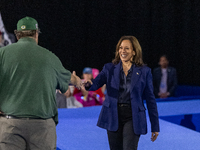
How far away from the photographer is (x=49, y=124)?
160cm

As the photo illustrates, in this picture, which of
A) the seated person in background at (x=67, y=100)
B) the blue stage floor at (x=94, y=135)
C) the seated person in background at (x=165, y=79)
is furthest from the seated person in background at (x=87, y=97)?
A: the seated person in background at (x=165, y=79)

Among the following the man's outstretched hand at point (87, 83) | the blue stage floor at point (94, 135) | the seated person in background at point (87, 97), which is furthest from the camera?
the seated person in background at point (87, 97)

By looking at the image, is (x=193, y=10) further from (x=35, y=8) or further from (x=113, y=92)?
(x=113, y=92)

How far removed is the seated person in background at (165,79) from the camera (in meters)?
5.75

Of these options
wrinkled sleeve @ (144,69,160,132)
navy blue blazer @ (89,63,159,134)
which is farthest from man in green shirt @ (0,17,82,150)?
wrinkled sleeve @ (144,69,160,132)

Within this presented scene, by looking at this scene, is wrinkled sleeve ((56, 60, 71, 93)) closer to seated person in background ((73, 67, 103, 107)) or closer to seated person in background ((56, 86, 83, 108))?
seated person in background ((56, 86, 83, 108))

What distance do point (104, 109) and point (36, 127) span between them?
0.62 meters

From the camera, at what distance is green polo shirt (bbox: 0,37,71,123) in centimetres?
152

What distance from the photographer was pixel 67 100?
14.4ft

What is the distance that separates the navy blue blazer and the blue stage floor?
84 cm

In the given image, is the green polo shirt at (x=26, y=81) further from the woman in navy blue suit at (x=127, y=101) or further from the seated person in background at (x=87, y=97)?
the seated person in background at (x=87, y=97)

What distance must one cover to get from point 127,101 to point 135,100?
5 centimetres

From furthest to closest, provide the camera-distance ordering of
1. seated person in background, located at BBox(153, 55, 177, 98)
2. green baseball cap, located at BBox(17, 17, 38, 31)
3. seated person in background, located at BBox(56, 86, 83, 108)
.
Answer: seated person in background, located at BBox(153, 55, 177, 98) < seated person in background, located at BBox(56, 86, 83, 108) < green baseball cap, located at BBox(17, 17, 38, 31)

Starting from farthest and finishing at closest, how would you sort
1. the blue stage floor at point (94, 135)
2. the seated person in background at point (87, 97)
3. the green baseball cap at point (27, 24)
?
1. the seated person in background at point (87, 97)
2. the blue stage floor at point (94, 135)
3. the green baseball cap at point (27, 24)
